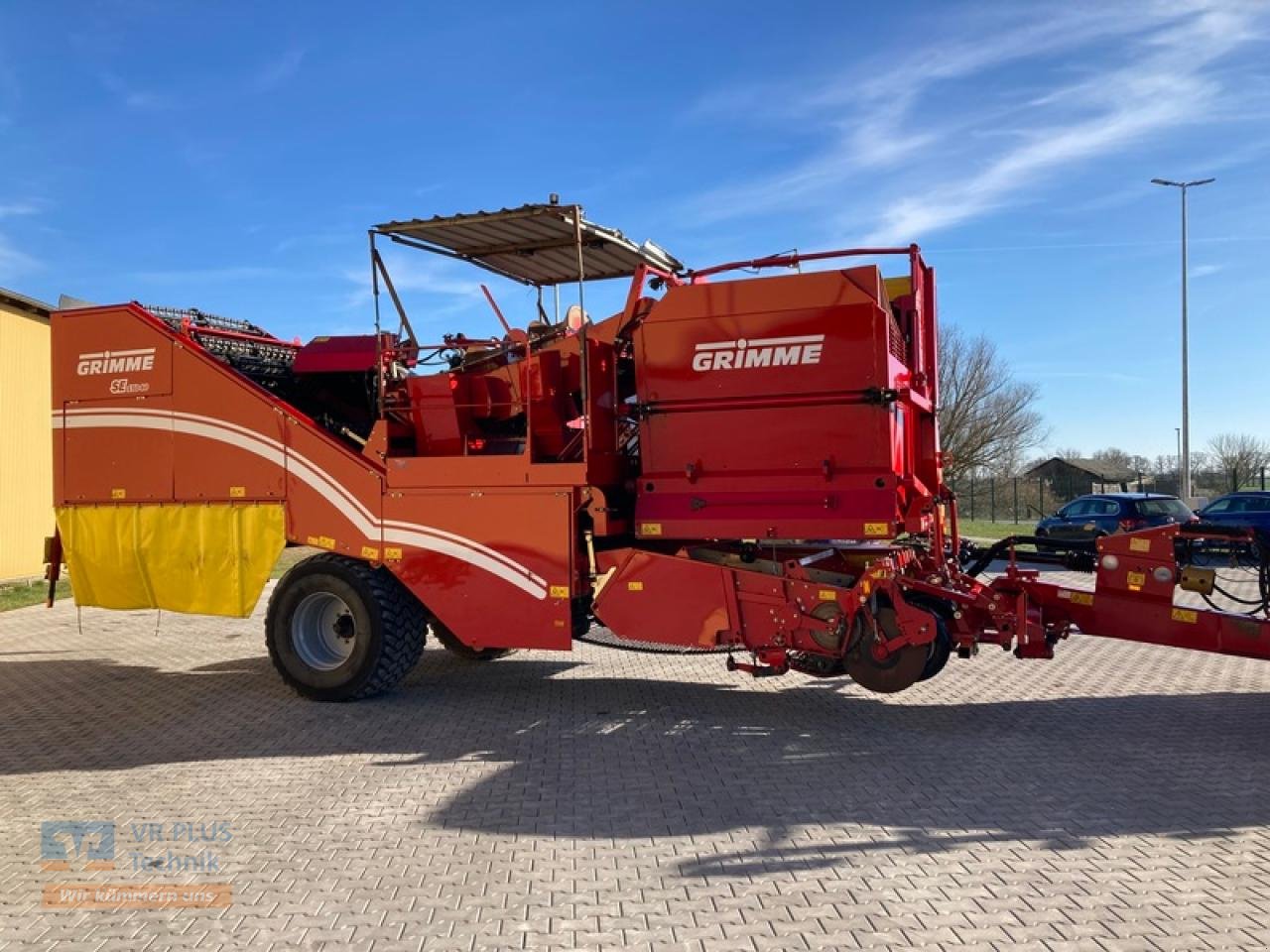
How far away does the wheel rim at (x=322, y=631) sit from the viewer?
752 cm

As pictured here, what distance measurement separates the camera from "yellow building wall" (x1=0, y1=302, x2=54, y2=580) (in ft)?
51.8

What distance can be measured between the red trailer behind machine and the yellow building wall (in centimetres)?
937

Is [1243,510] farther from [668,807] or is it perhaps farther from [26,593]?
[26,593]

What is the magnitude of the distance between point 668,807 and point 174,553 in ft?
16.4

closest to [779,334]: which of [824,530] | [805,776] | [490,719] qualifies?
[824,530]

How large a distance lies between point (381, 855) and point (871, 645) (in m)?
3.40

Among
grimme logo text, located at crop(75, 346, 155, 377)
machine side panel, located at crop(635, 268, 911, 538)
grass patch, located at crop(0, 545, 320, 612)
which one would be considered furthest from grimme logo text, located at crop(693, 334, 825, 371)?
grass patch, located at crop(0, 545, 320, 612)

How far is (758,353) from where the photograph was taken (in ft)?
21.1

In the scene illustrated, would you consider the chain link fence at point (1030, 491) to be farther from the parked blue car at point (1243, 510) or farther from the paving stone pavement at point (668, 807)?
the paving stone pavement at point (668, 807)

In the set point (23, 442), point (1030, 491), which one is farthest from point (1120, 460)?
point (23, 442)

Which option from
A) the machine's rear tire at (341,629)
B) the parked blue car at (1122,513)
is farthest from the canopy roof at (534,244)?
the parked blue car at (1122,513)

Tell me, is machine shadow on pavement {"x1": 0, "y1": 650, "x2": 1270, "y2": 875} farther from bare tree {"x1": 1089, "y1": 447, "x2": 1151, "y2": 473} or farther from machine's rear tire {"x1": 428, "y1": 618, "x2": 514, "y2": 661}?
bare tree {"x1": 1089, "y1": 447, "x2": 1151, "y2": 473}

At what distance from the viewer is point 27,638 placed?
428 inches

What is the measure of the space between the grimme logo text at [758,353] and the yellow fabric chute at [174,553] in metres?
3.59
